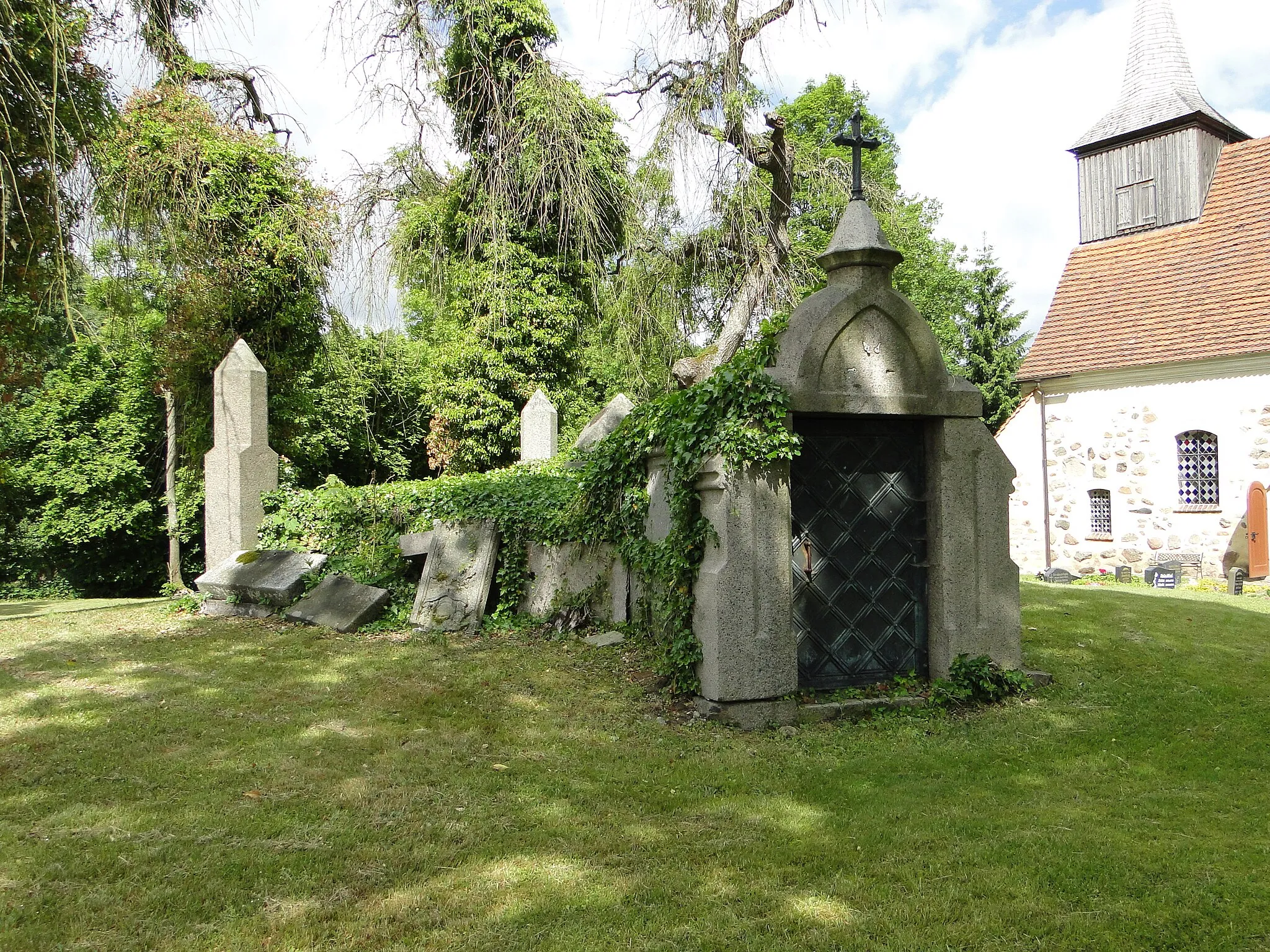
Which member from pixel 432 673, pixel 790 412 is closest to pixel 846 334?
pixel 790 412

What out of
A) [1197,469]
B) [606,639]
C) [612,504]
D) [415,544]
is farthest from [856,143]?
[1197,469]

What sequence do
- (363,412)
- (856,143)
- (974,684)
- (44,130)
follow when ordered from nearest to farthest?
(44,130) → (974,684) → (856,143) → (363,412)

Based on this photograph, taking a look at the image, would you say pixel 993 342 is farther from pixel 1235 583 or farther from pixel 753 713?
pixel 753 713

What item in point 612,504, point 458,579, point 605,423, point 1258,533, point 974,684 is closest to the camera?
point 974,684

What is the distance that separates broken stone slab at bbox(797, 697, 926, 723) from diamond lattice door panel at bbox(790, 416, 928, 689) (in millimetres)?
255

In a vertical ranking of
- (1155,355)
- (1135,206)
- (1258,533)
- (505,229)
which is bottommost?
(1258,533)

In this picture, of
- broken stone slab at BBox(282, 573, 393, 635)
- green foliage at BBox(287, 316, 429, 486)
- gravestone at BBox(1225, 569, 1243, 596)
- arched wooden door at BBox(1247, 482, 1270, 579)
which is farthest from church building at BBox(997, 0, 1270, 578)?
broken stone slab at BBox(282, 573, 393, 635)

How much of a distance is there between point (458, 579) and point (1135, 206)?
19803mm

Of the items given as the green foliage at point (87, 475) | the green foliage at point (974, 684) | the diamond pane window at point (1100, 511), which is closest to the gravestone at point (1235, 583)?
the diamond pane window at point (1100, 511)

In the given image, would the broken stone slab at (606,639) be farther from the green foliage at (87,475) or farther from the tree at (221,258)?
the green foliage at (87,475)

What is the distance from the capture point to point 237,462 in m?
10.2

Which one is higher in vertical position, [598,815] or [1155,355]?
[1155,355]

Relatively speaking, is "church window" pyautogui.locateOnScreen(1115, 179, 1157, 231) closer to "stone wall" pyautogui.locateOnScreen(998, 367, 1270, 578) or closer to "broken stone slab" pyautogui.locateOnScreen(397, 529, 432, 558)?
"stone wall" pyautogui.locateOnScreen(998, 367, 1270, 578)

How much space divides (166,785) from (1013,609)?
5.66 meters
